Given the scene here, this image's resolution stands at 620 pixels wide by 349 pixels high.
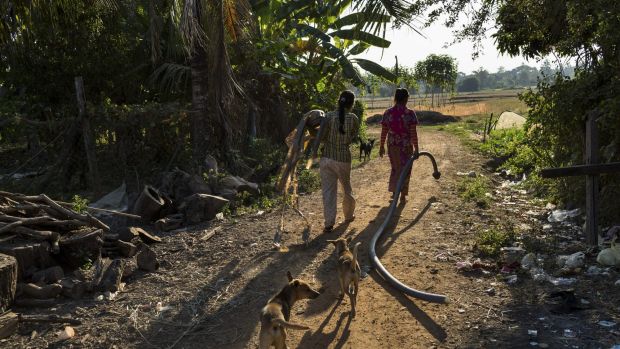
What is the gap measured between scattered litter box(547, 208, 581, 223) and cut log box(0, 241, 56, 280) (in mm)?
7273

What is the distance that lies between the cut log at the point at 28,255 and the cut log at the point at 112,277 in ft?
2.51

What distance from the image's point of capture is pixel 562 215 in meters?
8.08

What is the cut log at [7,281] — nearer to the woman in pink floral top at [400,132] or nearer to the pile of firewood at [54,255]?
the pile of firewood at [54,255]

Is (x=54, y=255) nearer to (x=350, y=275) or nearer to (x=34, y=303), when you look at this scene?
(x=34, y=303)

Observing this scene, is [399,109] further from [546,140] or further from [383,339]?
[383,339]

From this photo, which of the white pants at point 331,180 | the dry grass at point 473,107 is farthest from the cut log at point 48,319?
the dry grass at point 473,107

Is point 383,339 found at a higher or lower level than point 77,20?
lower

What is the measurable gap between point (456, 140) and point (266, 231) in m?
14.9

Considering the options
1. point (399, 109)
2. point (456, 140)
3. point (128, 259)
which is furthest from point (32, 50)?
point (456, 140)

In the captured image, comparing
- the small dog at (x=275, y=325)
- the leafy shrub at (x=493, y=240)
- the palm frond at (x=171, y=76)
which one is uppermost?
the palm frond at (x=171, y=76)

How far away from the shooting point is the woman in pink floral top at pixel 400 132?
8477mm

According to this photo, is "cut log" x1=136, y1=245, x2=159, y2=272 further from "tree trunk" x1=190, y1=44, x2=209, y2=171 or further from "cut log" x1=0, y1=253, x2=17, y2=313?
"tree trunk" x1=190, y1=44, x2=209, y2=171

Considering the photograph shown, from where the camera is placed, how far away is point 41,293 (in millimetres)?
5398

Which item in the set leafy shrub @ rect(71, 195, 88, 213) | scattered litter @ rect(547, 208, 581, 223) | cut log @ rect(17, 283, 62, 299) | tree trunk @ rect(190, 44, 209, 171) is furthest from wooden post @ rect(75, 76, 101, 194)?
scattered litter @ rect(547, 208, 581, 223)
